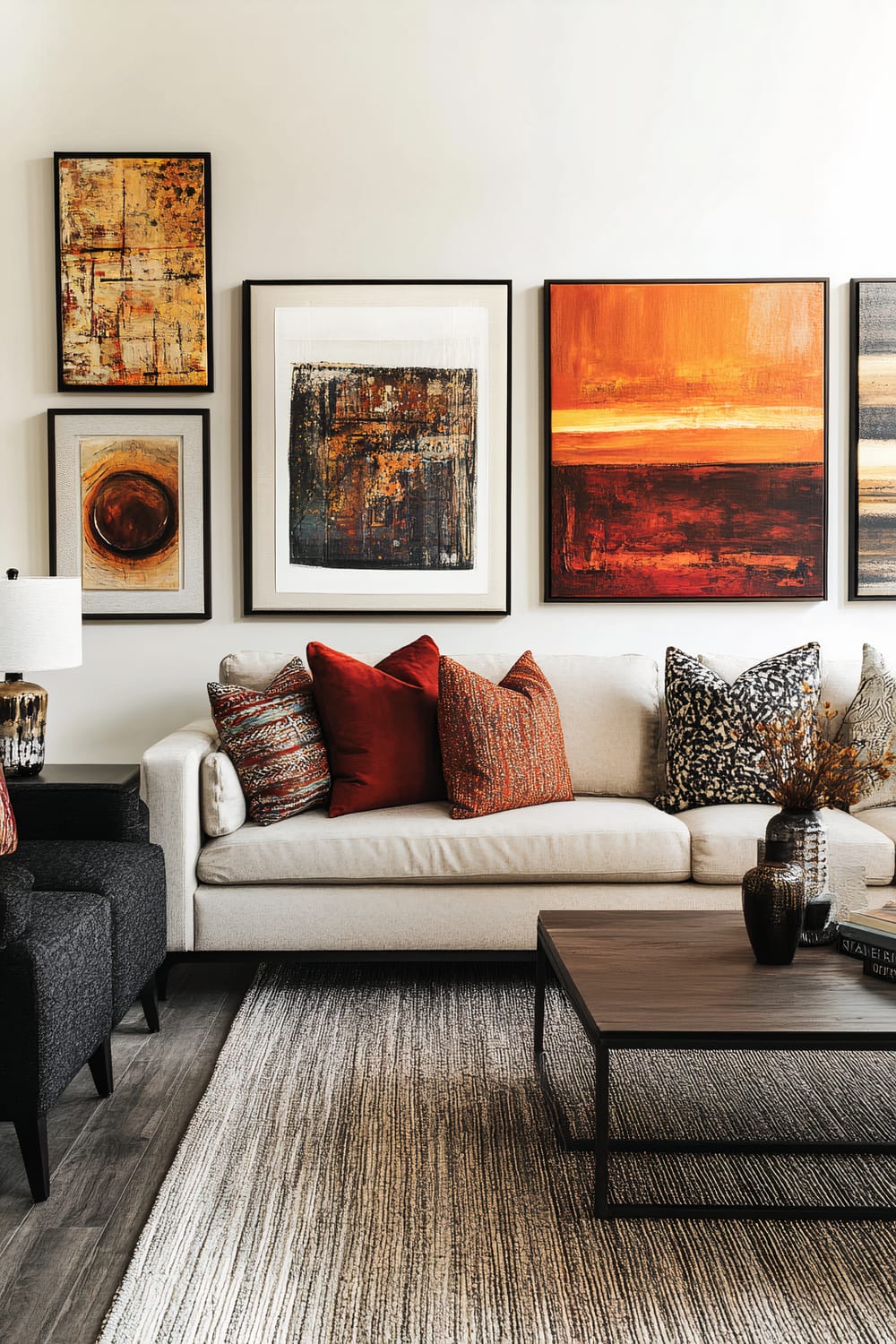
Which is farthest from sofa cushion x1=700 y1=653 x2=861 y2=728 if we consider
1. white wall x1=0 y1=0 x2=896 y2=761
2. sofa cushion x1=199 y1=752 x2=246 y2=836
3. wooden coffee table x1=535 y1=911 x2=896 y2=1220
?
sofa cushion x1=199 y1=752 x2=246 y2=836

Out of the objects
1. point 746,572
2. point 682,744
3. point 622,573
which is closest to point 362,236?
point 622,573

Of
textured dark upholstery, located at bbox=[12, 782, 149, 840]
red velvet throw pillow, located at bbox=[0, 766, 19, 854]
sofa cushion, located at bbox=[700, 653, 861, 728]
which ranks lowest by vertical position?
textured dark upholstery, located at bbox=[12, 782, 149, 840]

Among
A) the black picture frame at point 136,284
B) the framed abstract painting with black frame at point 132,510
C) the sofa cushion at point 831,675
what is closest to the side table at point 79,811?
the framed abstract painting with black frame at point 132,510

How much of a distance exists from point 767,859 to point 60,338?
2.93m

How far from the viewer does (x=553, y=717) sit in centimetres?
319

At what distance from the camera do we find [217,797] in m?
2.84

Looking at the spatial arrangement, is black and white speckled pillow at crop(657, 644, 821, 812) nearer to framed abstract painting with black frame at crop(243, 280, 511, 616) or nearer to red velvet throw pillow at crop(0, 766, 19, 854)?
framed abstract painting with black frame at crop(243, 280, 511, 616)

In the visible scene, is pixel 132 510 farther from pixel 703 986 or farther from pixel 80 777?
pixel 703 986

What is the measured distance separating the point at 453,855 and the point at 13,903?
1264 millimetres

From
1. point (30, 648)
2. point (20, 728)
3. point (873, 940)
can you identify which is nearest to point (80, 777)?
point (20, 728)

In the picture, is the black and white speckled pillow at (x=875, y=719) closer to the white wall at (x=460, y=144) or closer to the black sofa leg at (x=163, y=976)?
the white wall at (x=460, y=144)

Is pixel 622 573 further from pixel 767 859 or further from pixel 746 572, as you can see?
pixel 767 859

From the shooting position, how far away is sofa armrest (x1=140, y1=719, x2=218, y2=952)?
2.77 m

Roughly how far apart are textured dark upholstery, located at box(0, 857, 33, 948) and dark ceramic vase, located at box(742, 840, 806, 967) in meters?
1.34
